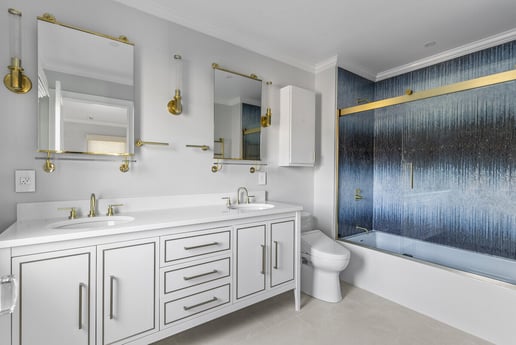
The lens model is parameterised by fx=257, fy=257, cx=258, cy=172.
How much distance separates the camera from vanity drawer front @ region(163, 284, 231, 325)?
144cm

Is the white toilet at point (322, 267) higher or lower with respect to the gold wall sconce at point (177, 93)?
lower

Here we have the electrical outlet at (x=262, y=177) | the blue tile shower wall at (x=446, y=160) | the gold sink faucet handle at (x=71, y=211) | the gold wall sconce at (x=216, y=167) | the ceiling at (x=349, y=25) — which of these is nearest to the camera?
the gold sink faucet handle at (x=71, y=211)

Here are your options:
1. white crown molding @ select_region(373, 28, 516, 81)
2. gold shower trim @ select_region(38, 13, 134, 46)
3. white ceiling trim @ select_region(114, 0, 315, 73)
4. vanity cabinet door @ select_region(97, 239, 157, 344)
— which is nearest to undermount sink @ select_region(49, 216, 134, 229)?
vanity cabinet door @ select_region(97, 239, 157, 344)

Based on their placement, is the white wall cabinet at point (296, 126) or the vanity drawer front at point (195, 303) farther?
the white wall cabinet at point (296, 126)

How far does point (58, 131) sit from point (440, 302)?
291cm

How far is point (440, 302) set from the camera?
1989 mm

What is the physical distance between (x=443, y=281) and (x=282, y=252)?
127cm

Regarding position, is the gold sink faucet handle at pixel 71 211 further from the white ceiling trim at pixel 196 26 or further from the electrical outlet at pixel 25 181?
the white ceiling trim at pixel 196 26

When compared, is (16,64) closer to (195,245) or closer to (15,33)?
(15,33)

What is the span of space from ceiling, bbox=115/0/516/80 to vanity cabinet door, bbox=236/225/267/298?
5.36 ft

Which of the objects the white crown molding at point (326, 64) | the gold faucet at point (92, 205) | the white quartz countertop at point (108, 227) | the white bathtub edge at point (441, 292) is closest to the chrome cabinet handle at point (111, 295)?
the white quartz countertop at point (108, 227)

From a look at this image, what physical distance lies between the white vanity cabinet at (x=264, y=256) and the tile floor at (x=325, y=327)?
0.29m

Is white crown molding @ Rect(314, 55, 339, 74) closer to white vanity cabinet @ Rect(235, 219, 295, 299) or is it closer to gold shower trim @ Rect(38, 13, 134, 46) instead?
white vanity cabinet @ Rect(235, 219, 295, 299)

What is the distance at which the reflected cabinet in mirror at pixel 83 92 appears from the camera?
59.0 inches
